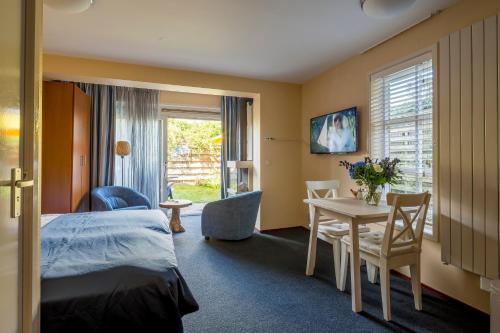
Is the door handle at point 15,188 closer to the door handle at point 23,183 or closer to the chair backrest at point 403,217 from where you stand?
the door handle at point 23,183

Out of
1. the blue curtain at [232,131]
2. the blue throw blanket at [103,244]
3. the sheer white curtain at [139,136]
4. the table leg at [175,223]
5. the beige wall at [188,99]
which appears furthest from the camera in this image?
the blue curtain at [232,131]

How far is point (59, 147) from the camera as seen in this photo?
335cm

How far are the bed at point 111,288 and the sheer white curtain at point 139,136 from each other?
9.51ft

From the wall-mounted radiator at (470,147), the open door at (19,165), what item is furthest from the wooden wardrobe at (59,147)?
the wall-mounted radiator at (470,147)

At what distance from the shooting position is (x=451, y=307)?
6.93 ft

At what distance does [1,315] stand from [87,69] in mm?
3303

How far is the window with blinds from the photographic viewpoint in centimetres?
246

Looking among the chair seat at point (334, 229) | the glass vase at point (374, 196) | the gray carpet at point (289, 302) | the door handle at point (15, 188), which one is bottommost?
the gray carpet at point (289, 302)

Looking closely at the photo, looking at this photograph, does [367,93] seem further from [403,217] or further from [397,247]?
[397,247]

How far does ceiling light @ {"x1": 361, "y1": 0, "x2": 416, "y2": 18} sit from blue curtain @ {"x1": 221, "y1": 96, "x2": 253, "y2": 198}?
3190mm

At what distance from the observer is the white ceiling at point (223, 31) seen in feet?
7.35

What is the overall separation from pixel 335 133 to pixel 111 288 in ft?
10.3

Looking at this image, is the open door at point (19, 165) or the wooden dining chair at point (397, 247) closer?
the open door at point (19, 165)

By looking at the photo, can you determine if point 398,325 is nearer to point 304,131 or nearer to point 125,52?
point 304,131
